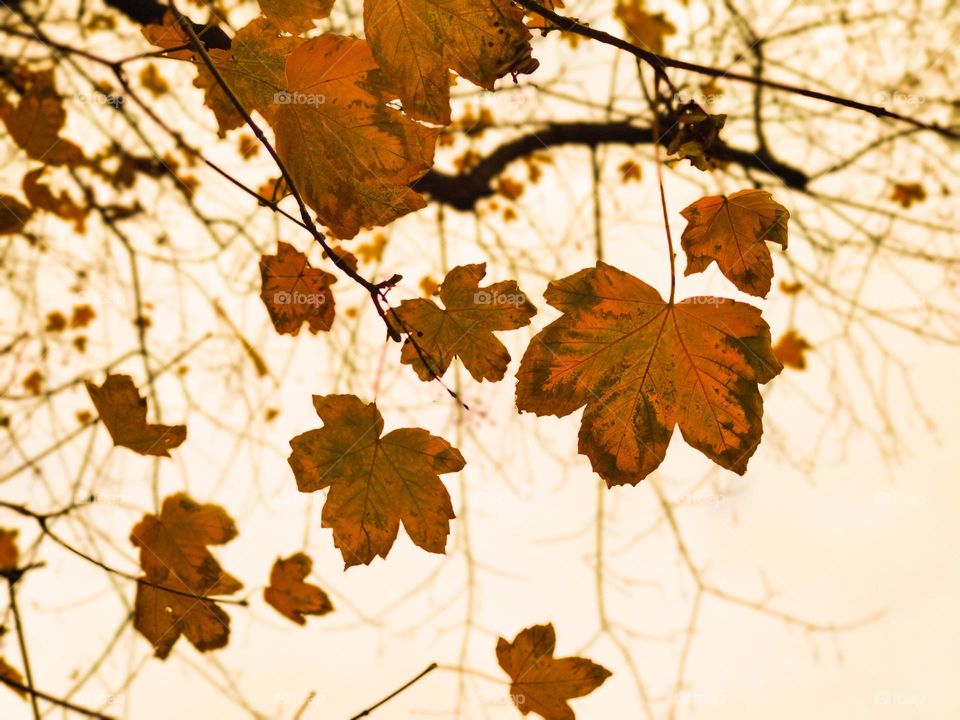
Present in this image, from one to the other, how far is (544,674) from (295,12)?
1155 millimetres

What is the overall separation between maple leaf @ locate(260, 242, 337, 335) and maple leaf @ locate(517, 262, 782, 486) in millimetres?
327

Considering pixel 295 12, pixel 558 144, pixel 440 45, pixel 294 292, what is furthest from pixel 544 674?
pixel 558 144

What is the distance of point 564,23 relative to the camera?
70 cm

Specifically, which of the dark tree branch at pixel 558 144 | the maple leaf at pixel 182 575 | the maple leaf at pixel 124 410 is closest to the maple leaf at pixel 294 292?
the maple leaf at pixel 124 410

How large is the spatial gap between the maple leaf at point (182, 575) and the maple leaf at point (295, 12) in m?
0.87

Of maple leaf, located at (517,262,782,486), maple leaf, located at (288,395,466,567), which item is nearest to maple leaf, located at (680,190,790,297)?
maple leaf, located at (517,262,782,486)

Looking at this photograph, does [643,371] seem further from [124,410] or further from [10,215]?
[10,215]

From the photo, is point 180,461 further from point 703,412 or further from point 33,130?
point 703,412

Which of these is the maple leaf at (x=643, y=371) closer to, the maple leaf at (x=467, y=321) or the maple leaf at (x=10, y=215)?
the maple leaf at (x=467, y=321)

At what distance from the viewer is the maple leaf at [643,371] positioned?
3.05ft

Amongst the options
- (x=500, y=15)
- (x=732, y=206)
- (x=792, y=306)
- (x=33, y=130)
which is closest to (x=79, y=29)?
(x=33, y=130)

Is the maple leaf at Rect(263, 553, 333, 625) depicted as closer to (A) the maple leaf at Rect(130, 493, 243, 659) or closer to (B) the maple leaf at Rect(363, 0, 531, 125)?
(A) the maple leaf at Rect(130, 493, 243, 659)

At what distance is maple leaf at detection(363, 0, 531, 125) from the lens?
0.76 metres

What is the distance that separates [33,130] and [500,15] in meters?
1.13
